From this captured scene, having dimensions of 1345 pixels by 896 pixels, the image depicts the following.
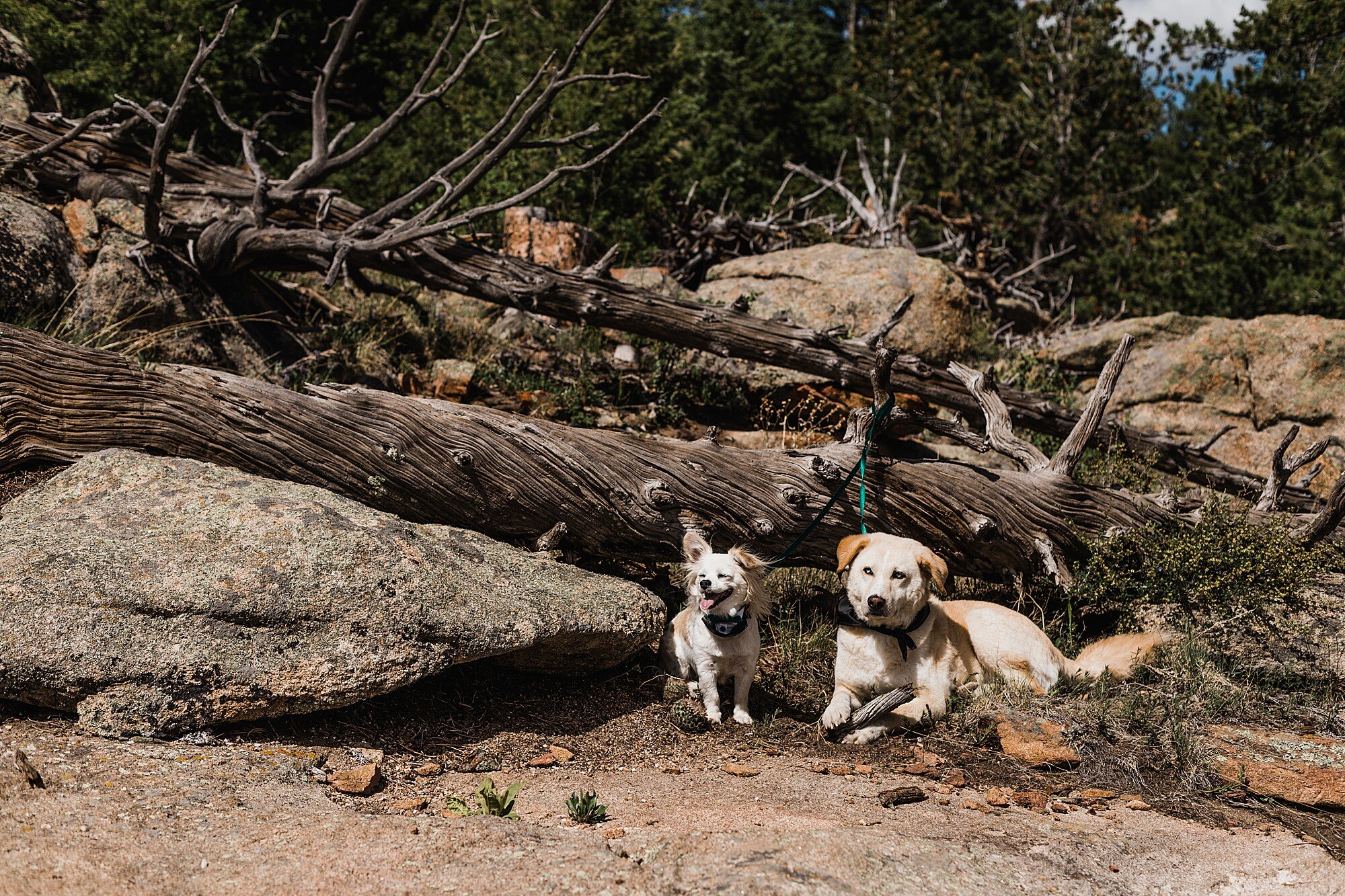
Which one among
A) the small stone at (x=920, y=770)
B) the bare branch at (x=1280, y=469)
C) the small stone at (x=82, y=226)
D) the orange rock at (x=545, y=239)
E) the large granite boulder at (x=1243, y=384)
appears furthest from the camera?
the orange rock at (x=545, y=239)

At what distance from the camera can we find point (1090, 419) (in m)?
6.54

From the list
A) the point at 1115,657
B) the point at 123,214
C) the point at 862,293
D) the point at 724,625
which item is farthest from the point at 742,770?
the point at 862,293

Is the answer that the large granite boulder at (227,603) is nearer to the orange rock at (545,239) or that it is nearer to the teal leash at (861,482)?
the teal leash at (861,482)

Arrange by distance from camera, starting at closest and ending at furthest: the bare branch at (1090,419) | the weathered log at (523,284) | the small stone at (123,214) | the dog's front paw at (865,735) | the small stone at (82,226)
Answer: the dog's front paw at (865,735) < the bare branch at (1090,419) < the small stone at (82,226) < the weathered log at (523,284) < the small stone at (123,214)

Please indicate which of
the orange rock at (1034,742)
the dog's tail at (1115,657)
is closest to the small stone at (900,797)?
the orange rock at (1034,742)

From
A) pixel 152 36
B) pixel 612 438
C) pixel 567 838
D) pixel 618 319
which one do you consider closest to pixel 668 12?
pixel 152 36

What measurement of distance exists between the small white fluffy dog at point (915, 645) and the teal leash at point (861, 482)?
0.84 metres

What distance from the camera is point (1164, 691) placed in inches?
210

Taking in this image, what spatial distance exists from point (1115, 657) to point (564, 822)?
360 centimetres

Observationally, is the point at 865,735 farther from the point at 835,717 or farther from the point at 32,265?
the point at 32,265

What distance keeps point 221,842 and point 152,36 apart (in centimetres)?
1388

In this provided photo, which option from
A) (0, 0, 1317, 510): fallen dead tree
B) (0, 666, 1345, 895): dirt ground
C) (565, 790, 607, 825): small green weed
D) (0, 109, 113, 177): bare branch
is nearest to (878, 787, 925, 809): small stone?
(0, 666, 1345, 895): dirt ground

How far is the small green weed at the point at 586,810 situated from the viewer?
3363mm

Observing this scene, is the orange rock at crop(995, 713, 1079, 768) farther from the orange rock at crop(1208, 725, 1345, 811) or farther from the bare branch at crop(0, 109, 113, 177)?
the bare branch at crop(0, 109, 113, 177)
